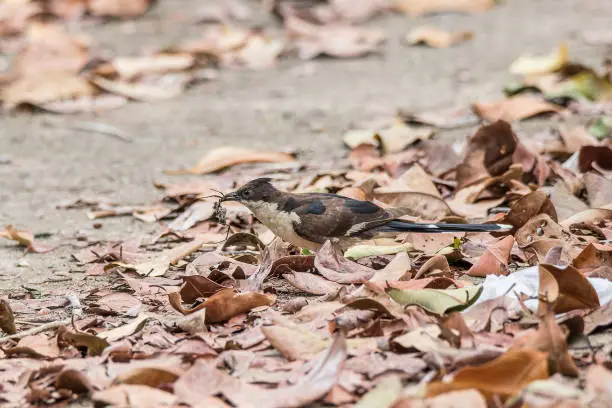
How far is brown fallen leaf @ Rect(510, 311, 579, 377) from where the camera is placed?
9.00ft

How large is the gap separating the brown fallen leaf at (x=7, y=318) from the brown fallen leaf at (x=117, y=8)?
6712mm

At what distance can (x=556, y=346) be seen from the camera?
2.77 metres

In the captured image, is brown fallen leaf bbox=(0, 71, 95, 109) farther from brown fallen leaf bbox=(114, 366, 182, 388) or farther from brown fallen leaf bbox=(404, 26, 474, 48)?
brown fallen leaf bbox=(114, 366, 182, 388)

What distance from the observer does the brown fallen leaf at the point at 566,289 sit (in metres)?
3.11

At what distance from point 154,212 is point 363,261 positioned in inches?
56.8

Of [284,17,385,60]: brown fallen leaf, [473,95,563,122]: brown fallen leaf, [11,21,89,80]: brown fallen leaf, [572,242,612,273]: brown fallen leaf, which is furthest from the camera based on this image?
[284,17,385,60]: brown fallen leaf

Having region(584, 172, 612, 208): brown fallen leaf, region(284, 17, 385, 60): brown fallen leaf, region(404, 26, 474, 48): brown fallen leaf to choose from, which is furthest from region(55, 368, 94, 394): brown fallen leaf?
region(404, 26, 474, 48): brown fallen leaf

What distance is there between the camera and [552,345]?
9.12ft

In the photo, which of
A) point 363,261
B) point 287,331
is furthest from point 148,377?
point 363,261

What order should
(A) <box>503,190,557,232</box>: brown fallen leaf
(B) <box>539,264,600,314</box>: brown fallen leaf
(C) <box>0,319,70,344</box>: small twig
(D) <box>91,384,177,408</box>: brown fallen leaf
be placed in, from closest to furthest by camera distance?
1. (D) <box>91,384,177,408</box>: brown fallen leaf
2. (B) <box>539,264,600,314</box>: brown fallen leaf
3. (C) <box>0,319,70,344</box>: small twig
4. (A) <box>503,190,557,232</box>: brown fallen leaf

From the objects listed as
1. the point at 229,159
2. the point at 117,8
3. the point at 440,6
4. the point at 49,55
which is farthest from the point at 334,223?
the point at 117,8

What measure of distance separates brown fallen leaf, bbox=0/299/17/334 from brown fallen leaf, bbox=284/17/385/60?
5.36m

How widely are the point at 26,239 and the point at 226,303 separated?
1609 mm

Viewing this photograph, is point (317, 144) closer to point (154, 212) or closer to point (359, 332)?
point (154, 212)
